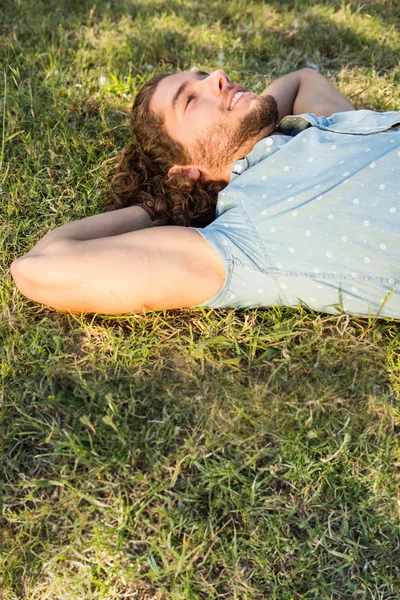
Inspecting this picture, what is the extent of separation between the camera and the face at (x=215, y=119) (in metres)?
3.33

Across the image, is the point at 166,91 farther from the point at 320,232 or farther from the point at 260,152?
the point at 320,232

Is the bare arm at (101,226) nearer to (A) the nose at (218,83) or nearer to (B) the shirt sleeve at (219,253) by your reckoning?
(B) the shirt sleeve at (219,253)

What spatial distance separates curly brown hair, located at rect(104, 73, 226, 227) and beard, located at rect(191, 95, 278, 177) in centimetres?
11

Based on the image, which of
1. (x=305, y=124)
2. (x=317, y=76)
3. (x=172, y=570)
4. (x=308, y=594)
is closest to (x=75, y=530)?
(x=172, y=570)

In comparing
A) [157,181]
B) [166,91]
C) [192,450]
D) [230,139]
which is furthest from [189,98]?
[192,450]

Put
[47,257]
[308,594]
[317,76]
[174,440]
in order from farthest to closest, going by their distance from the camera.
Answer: [317,76] → [47,257] → [174,440] → [308,594]

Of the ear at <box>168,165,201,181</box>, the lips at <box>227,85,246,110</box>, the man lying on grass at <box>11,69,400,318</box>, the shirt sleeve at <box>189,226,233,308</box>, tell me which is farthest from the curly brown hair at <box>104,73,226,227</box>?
the shirt sleeve at <box>189,226,233,308</box>

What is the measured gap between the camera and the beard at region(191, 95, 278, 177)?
3.32m

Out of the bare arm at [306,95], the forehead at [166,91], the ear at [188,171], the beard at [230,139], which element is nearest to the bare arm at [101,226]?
the ear at [188,171]

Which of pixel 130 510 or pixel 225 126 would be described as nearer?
pixel 130 510

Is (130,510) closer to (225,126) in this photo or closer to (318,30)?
(225,126)

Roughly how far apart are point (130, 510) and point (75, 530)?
0.74ft

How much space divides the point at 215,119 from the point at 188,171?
33cm

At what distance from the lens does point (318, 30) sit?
5410 millimetres
